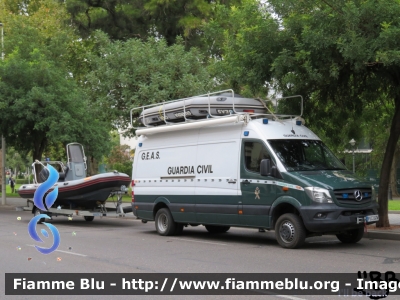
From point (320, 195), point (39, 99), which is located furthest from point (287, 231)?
point (39, 99)

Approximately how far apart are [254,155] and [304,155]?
1114mm

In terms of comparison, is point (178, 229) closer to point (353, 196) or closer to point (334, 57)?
point (353, 196)

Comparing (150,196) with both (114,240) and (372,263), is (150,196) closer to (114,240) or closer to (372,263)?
(114,240)

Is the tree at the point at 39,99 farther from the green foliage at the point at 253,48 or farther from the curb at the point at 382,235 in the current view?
the curb at the point at 382,235

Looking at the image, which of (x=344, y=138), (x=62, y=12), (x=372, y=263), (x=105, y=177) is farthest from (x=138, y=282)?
(x=62, y=12)

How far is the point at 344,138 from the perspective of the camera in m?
18.4

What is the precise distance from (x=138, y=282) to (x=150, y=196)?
6.87 m

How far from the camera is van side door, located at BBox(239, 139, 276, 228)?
42.0 ft

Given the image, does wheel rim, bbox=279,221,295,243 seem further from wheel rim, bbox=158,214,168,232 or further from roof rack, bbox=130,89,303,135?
wheel rim, bbox=158,214,168,232

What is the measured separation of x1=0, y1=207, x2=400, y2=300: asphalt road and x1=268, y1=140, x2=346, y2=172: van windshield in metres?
1.75

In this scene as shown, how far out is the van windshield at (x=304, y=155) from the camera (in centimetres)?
1293

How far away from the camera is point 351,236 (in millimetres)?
13406

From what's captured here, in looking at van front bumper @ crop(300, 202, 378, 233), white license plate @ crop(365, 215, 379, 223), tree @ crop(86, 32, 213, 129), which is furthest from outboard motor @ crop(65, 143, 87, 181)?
white license plate @ crop(365, 215, 379, 223)

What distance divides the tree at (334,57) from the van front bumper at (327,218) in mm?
3084
